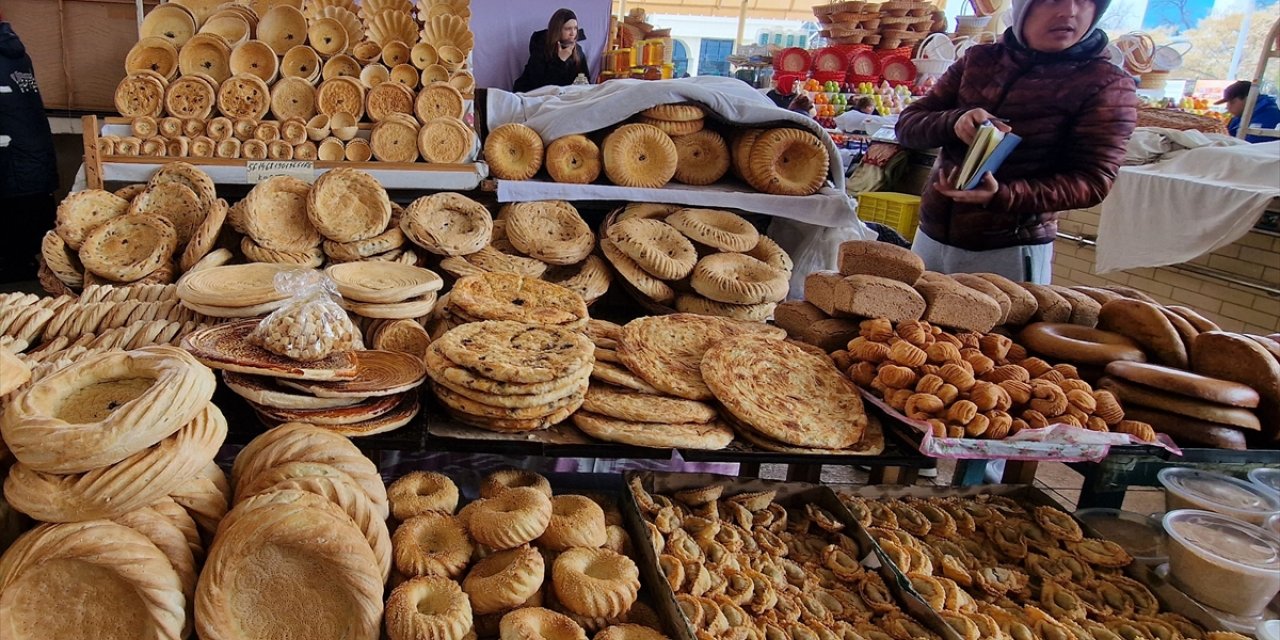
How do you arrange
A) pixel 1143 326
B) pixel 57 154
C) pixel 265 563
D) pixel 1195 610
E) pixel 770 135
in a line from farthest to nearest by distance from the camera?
pixel 57 154 → pixel 770 135 → pixel 1143 326 → pixel 1195 610 → pixel 265 563

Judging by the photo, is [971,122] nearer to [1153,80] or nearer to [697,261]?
[697,261]

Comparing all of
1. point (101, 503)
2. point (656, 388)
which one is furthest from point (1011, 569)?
point (101, 503)

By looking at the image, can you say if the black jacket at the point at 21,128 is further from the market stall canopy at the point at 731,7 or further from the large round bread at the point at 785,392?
the market stall canopy at the point at 731,7

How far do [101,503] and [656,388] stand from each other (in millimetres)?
1256

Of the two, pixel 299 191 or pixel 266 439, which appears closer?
pixel 266 439

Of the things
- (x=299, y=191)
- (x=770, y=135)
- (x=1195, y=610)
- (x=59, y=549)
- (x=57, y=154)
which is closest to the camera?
(x=59, y=549)

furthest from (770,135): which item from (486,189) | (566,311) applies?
(566,311)

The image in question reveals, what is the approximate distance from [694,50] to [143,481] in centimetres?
1649

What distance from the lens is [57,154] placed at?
6004mm

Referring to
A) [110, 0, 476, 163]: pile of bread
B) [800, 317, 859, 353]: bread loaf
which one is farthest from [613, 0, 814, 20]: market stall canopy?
[800, 317, 859, 353]: bread loaf

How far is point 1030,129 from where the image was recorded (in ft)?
9.73

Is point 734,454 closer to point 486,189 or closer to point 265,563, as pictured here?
point 265,563

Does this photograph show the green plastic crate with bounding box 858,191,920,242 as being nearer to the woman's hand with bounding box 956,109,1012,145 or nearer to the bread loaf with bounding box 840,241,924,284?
the woman's hand with bounding box 956,109,1012,145

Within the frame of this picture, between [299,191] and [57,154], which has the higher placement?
[299,191]
